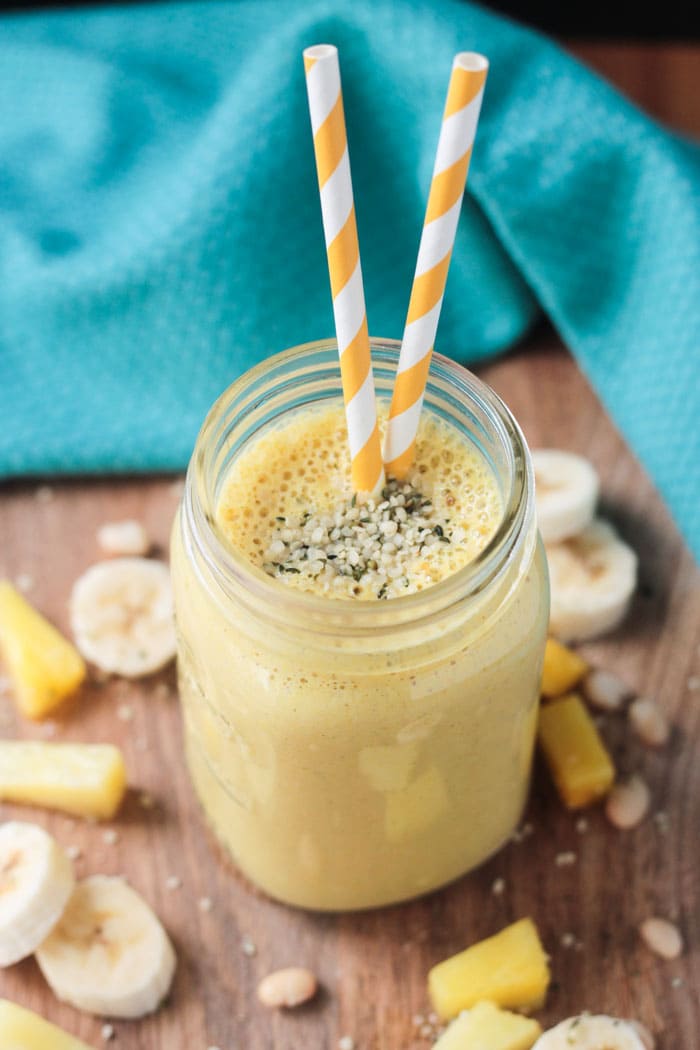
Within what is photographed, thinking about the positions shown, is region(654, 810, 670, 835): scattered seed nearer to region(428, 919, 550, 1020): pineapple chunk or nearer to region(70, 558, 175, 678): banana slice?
region(428, 919, 550, 1020): pineapple chunk

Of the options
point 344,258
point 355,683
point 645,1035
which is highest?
point 344,258

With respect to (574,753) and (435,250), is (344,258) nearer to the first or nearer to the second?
(435,250)

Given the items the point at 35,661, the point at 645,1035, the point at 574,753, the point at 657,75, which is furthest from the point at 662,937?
the point at 657,75

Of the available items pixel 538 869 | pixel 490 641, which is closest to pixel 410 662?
pixel 490 641

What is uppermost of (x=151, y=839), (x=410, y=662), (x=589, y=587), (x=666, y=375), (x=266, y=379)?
(x=266, y=379)

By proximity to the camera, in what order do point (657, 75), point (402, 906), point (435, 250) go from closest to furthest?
point (435, 250) < point (402, 906) < point (657, 75)

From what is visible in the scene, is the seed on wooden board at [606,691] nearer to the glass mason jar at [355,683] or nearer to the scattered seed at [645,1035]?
the glass mason jar at [355,683]

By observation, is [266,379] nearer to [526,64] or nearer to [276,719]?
[276,719]
